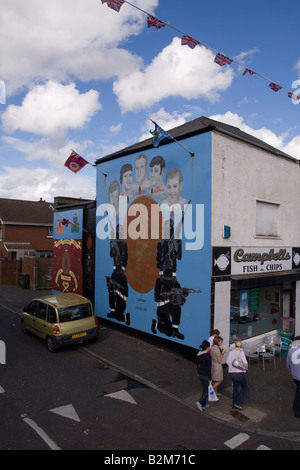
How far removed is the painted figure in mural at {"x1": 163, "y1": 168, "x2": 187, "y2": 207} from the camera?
10578 millimetres

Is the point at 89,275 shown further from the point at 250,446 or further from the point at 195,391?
the point at 250,446

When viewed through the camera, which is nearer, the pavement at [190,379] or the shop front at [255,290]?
the pavement at [190,379]

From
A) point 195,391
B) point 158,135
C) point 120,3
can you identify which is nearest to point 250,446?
point 195,391

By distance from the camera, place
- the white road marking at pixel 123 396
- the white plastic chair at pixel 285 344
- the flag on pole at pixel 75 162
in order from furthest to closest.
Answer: the flag on pole at pixel 75 162
the white plastic chair at pixel 285 344
the white road marking at pixel 123 396

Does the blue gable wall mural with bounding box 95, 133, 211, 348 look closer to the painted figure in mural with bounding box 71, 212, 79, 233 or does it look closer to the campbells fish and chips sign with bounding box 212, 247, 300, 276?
the campbells fish and chips sign with bounding box 212, 247, 300, 276

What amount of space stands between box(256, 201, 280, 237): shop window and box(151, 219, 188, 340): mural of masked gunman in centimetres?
318

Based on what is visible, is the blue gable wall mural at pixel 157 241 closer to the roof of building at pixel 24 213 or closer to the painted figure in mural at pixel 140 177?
the painted figure in mural at pixel 140 177

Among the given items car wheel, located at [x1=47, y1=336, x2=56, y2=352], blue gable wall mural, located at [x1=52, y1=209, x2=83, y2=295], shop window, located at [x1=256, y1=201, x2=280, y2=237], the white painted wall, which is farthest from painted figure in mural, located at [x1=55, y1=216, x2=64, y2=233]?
shop window, located at [x1=256, y1=201, x2=280, y2=237]

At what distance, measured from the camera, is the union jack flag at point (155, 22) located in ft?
24.9

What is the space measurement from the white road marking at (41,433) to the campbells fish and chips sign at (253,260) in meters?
5.96

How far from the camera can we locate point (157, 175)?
11461 millimetres

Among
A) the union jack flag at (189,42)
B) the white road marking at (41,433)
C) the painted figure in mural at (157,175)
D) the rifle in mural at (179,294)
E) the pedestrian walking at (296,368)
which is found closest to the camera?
the white road marking at (41,433)

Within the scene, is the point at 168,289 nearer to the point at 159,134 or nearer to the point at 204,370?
the point at 204,370

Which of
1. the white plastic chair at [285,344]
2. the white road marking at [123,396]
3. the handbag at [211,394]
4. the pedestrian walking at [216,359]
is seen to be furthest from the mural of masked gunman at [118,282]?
→ the handbag at [211,394]
